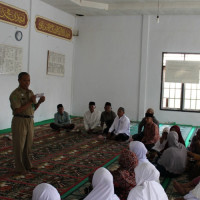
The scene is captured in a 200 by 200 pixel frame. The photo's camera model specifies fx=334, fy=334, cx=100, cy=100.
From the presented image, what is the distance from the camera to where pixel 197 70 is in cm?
866

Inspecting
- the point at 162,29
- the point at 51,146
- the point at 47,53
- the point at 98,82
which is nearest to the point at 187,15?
the point at 162,29

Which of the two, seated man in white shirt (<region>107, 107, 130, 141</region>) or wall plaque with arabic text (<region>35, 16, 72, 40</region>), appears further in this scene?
wall plaque with arabic text (<region>35, 16, 72, 40</region>)

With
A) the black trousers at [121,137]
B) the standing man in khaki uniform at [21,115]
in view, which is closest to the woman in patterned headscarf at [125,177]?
the standing man in khaki uniform at [21,115]

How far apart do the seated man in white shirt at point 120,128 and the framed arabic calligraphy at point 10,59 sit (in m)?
2.34

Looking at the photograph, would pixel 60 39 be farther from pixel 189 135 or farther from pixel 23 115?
pixel 23 115

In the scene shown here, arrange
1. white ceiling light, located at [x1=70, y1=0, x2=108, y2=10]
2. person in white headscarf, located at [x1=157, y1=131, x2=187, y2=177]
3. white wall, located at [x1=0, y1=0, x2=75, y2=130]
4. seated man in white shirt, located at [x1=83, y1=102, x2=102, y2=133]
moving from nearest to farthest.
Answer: person in white headscarf, located at [x1=157, y1=131, x2=187, y2=177]
white wall, located at [x1=0, y1=0, x2=75, y2=130]
seated man in white shirt, located at [x1=83, y1=102, x2=102, y2=133]
white ceiling light, located at [x1=70, y1=0, x2=108, y2=10]

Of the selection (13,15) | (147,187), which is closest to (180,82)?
(13,15)

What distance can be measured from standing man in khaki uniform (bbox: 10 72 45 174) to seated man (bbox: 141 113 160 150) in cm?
220

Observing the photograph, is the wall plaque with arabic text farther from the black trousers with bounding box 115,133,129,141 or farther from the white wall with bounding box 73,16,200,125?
the black trousers with bounding box 115,133,129,141

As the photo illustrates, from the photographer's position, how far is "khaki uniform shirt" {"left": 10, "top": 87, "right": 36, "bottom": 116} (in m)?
3.73

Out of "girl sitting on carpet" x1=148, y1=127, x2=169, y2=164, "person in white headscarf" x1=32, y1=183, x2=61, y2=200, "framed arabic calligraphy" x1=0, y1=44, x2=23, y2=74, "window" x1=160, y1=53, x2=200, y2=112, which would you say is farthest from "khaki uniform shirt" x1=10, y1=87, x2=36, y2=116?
"window" x1=160, y1=53, x2=200, y2=112

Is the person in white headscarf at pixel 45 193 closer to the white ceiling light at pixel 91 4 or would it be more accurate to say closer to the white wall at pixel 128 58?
the white ceiling light at pixel 91 4

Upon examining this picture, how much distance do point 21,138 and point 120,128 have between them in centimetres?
282

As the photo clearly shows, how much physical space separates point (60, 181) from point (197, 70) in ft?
19.8
